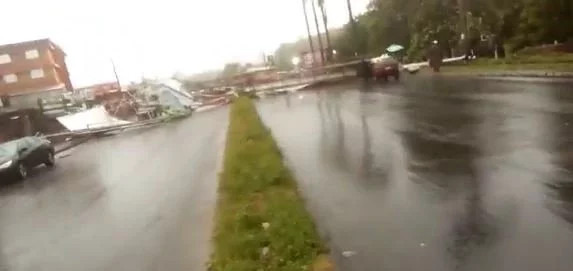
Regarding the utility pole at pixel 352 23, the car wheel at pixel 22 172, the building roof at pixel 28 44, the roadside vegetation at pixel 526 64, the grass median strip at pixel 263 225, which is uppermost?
the building roof at pixel 28 44

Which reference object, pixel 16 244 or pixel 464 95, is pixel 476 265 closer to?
pixel 16 244

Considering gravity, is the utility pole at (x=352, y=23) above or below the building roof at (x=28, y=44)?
below

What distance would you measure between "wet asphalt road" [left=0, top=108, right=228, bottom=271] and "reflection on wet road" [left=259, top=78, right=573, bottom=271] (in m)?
1.97

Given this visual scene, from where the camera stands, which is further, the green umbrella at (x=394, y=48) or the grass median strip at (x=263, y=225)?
the green umbrella at (x=394, y=48)

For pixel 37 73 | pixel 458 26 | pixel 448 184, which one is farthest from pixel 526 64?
pixel 37 73

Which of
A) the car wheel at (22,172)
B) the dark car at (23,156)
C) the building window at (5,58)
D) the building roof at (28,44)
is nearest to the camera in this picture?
the dark car at (23,156)

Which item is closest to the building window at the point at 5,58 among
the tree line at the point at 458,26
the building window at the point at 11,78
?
the building window at the point at 11,78

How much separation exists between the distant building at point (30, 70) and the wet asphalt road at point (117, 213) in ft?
124

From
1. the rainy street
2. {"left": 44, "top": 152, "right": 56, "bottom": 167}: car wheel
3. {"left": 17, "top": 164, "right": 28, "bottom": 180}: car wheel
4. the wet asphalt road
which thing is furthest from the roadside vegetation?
{"left": 17, "top": 164, "right": 28, "bottom": 180}: car wheel

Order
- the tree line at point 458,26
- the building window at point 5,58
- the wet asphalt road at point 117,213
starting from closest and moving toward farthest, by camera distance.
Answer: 1. the wet asphalt road at point 117,213
2. the tree line at point 458,26
3. the building window at point 5,58

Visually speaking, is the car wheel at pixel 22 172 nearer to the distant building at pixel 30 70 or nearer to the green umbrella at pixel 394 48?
the distant building at pixel 30 70

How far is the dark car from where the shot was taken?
22.5 meters

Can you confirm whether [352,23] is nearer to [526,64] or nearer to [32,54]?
[32,54]

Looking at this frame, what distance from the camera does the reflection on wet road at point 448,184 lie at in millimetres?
7234
